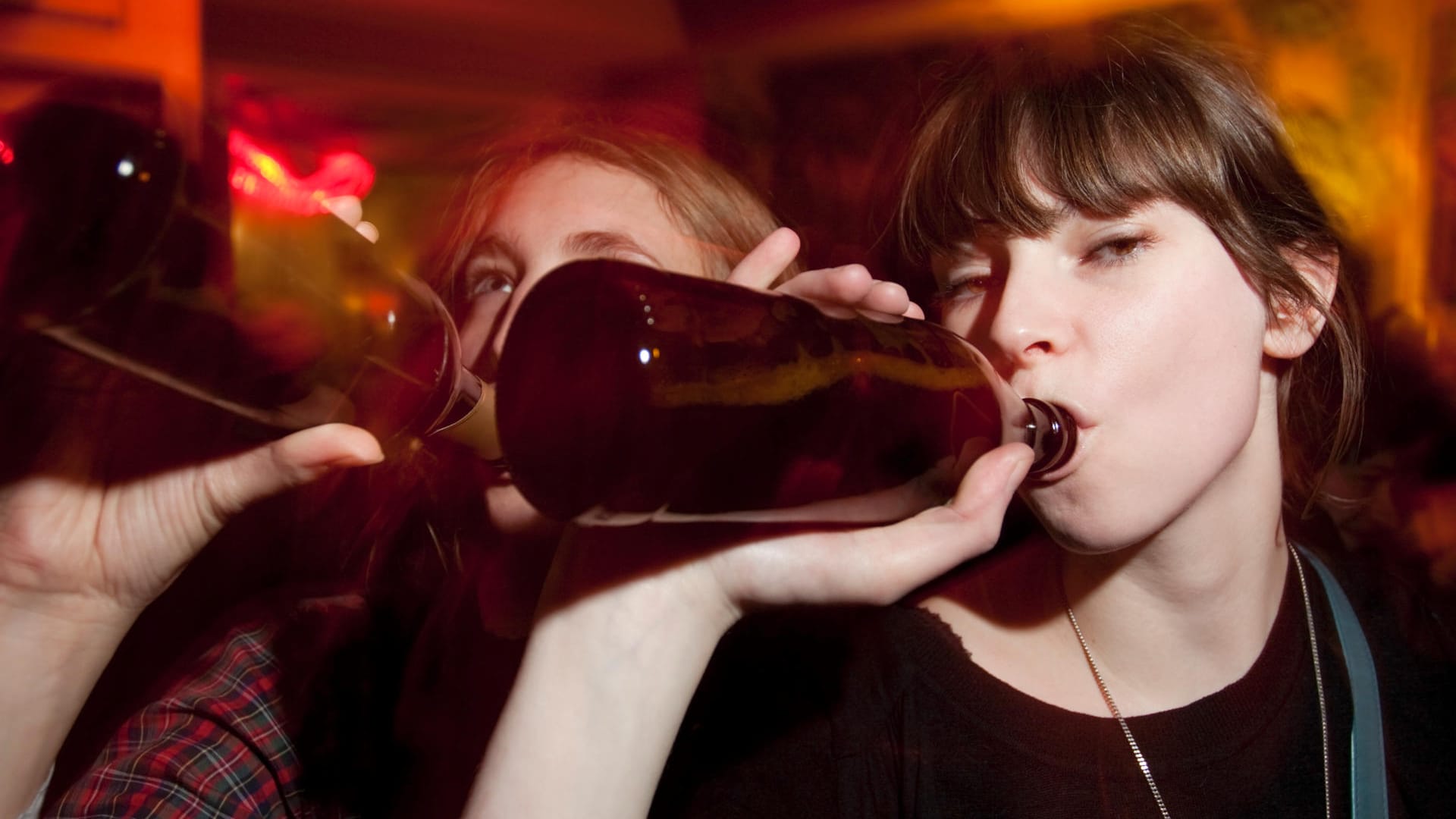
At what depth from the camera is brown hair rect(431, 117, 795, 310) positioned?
2.12ft

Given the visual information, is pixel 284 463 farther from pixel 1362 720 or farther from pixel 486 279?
pixel 1362 720

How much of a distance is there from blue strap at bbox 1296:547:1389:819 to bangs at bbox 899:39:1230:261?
418 mm

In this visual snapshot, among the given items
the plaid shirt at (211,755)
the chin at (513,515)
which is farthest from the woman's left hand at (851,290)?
the plaid shirt at (211,755)

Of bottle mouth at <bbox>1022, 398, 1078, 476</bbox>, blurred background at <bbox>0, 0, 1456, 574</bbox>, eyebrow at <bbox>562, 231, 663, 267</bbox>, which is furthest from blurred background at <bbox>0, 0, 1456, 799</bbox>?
bottle mouth at <bbox>1022, 398, 1078, 476</bbox>

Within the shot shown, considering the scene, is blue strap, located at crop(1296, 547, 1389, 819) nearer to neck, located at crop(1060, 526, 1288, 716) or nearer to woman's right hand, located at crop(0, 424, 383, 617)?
neck, located at crop(1060, 526, 1288, 716)

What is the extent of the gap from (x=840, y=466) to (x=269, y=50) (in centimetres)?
77

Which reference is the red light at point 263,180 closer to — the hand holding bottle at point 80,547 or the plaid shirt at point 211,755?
the hand holding bottle at point 80,547

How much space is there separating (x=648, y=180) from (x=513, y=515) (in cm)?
28

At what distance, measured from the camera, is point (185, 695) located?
0.60 meters

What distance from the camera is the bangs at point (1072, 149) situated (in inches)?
21.3

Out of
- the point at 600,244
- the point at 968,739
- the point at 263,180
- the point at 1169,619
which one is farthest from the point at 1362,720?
the point at 263,180

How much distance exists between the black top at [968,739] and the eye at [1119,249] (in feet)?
1.07

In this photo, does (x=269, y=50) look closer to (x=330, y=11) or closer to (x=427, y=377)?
(x=330, y=11)

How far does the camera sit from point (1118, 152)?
0.54 m
